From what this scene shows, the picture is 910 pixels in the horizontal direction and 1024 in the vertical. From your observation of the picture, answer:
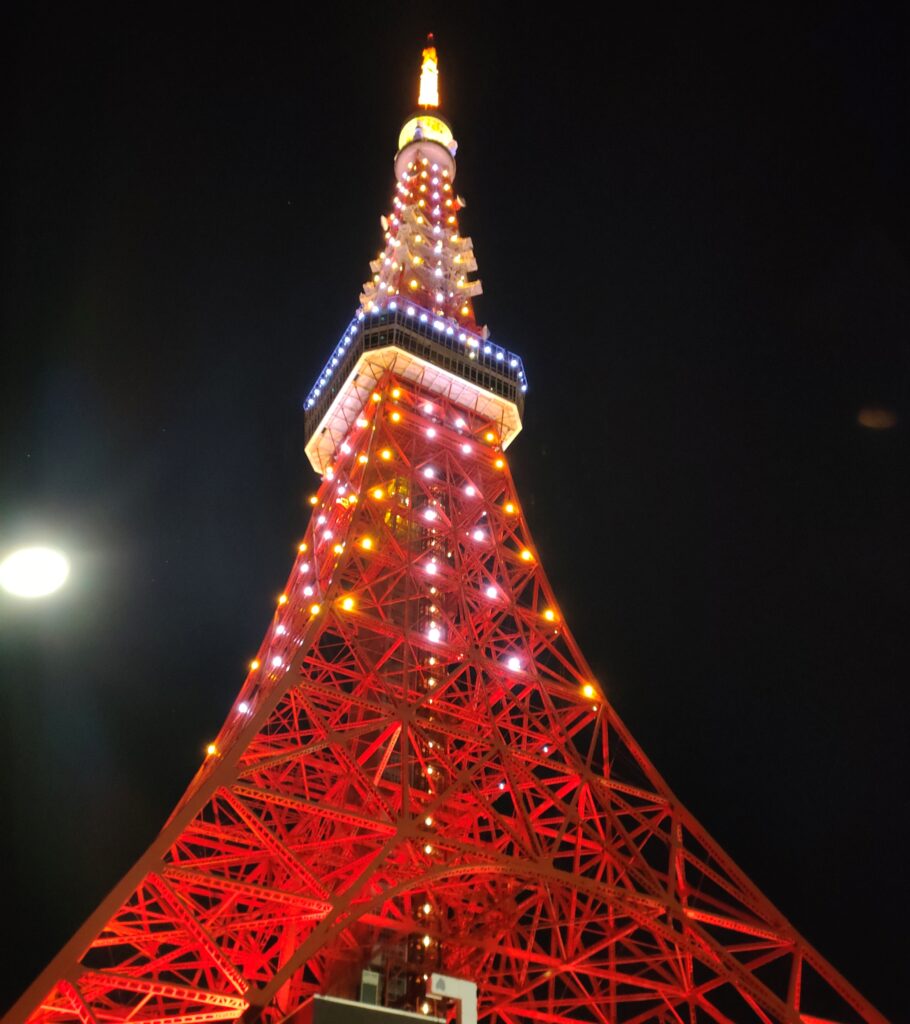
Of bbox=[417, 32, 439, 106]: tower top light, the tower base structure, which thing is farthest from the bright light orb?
bbox=[417, 32, 439, 106]: tower top light

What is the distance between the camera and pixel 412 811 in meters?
12.8

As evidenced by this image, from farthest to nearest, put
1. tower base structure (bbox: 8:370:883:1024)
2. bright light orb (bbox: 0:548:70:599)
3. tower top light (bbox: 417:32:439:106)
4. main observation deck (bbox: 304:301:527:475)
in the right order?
1. tower top light (bbox: 417:32:439:106)
2. main observation deck (bbox: 304:301:527:475)
3. tower base structure (bbox: 8:370:883:1024)
4. bright light orb (bbox: 0:548:70:599)

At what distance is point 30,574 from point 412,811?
873 cm

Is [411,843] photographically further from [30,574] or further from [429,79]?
[429,79]

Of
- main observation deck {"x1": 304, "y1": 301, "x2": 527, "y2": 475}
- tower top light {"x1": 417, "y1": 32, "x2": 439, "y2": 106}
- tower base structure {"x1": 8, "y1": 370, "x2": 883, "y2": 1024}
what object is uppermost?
tower top light {"x1": 417, "y1": 32, "x2": 439, "y2": 106}

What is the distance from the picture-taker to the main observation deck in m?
18.0

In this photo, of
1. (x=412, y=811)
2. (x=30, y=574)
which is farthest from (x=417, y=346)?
(x=30, y=574)

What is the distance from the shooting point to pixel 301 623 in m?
13.6

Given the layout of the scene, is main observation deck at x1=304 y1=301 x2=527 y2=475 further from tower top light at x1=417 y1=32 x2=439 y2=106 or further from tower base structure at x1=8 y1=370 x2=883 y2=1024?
tower top light at x1=417 y1=32 x2=439 y2=106

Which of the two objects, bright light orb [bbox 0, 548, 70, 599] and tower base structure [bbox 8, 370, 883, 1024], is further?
tower base structure [bbox 8, 370, 883, 1024]

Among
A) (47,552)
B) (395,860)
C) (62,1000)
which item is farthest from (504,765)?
(47,552)

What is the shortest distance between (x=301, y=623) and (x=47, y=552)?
8611 millimetres

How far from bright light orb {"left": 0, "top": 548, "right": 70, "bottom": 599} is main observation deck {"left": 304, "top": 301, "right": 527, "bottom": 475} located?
12889mm

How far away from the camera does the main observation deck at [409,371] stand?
58.9 ft
